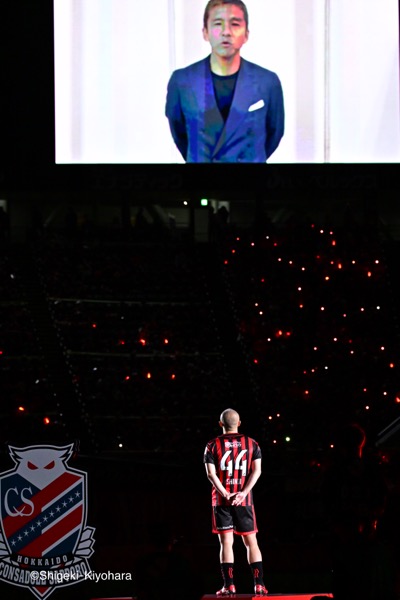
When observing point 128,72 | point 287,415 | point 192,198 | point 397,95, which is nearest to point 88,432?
point 287,415

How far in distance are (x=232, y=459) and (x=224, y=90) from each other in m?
11.9

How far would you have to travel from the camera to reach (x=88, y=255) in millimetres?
24281

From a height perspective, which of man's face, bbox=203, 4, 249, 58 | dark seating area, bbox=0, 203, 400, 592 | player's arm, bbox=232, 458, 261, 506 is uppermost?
man's face, bbox=203, 4, 249, 58

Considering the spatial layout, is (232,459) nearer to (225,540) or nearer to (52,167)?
(225,540)

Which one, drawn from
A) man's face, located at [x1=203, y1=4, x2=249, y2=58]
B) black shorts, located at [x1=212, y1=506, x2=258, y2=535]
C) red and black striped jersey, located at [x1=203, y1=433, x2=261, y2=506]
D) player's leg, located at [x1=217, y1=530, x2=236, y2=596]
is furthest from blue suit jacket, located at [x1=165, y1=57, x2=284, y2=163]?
player's leg, located at [x1=217, y1=530, x2=236, y2=596]

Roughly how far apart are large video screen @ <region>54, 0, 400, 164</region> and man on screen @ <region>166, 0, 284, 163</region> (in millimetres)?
17

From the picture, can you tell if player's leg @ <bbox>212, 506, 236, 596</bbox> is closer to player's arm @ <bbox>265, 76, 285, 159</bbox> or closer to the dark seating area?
the dark seating area

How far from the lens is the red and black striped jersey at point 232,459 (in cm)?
944

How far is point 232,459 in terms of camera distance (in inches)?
372

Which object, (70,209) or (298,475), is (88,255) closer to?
(70,209)

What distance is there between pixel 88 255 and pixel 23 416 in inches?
258

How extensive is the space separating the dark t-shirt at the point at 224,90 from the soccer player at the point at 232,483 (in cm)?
1161

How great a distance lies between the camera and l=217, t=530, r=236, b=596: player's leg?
933 centimetres

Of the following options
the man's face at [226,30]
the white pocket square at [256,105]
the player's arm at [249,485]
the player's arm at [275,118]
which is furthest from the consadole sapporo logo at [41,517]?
the man's face at [226,30]
